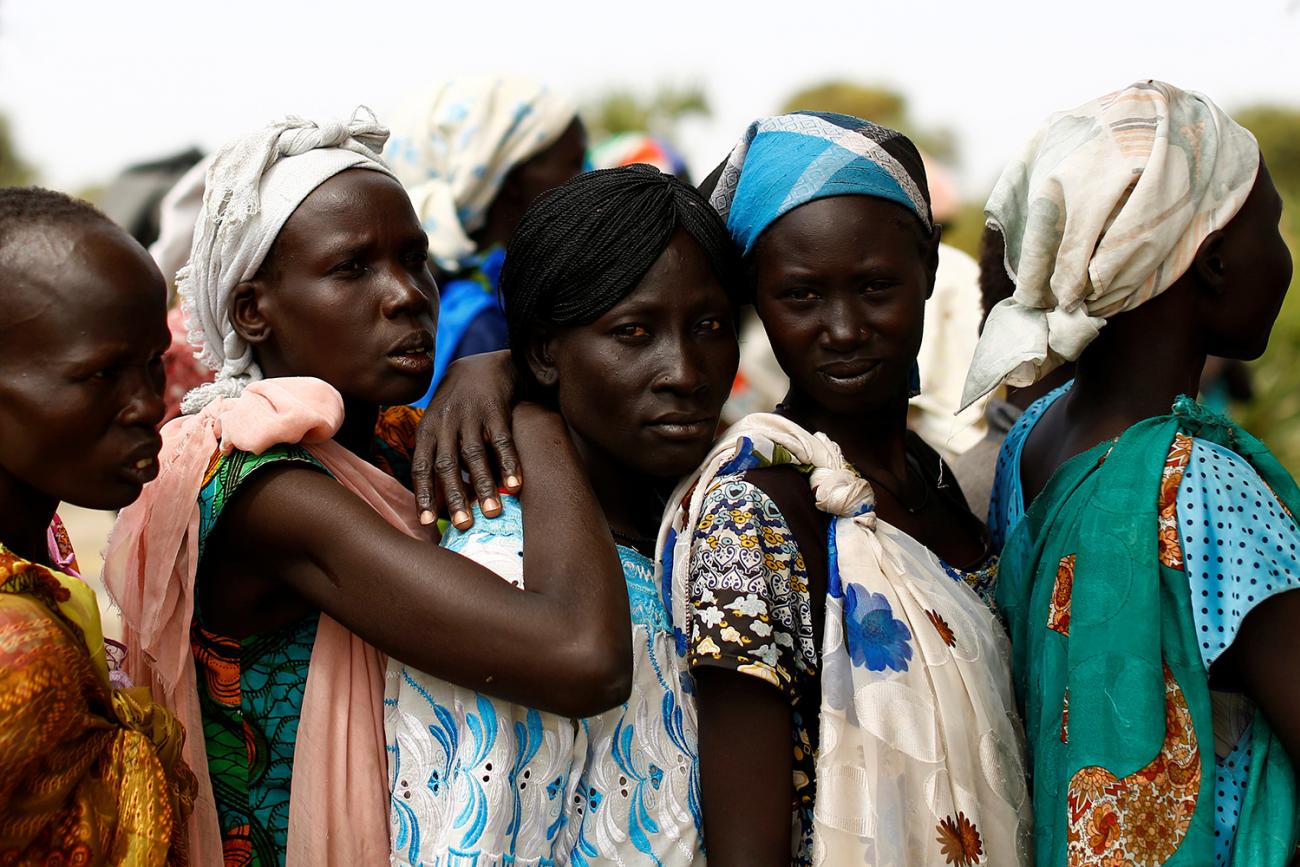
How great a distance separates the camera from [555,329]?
2615mm

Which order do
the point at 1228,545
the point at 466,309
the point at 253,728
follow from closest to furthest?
the point at 1228,545
the point at 253,728
the point at 466,309

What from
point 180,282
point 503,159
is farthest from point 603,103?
point 180,282

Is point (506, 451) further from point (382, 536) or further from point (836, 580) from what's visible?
point (836, 580)

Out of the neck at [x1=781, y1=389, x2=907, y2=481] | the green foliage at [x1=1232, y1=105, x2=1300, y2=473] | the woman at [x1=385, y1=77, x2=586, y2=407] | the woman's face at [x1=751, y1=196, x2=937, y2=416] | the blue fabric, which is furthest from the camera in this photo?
the green foliage at [x1=1232, y1=105, x2=1300, y2=473]

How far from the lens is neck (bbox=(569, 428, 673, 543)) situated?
2.65 meters

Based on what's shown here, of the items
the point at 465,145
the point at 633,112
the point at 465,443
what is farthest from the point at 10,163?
the point at 465,443

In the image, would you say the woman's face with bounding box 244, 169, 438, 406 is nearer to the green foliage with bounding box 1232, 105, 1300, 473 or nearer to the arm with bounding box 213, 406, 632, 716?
the arm with bounding box 213, 406, 632, 716

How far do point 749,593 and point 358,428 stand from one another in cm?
90

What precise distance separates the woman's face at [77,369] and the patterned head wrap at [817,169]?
3.89 ft

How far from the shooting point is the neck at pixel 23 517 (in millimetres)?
2051

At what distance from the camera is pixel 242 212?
2.53m

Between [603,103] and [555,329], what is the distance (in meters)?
13.4

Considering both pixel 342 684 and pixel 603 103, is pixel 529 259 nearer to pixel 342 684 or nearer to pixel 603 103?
pixel 342 684

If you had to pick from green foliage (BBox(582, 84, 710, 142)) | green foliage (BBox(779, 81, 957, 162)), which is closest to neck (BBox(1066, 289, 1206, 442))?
green foliage (BBox(582, 84, 710, 142))
